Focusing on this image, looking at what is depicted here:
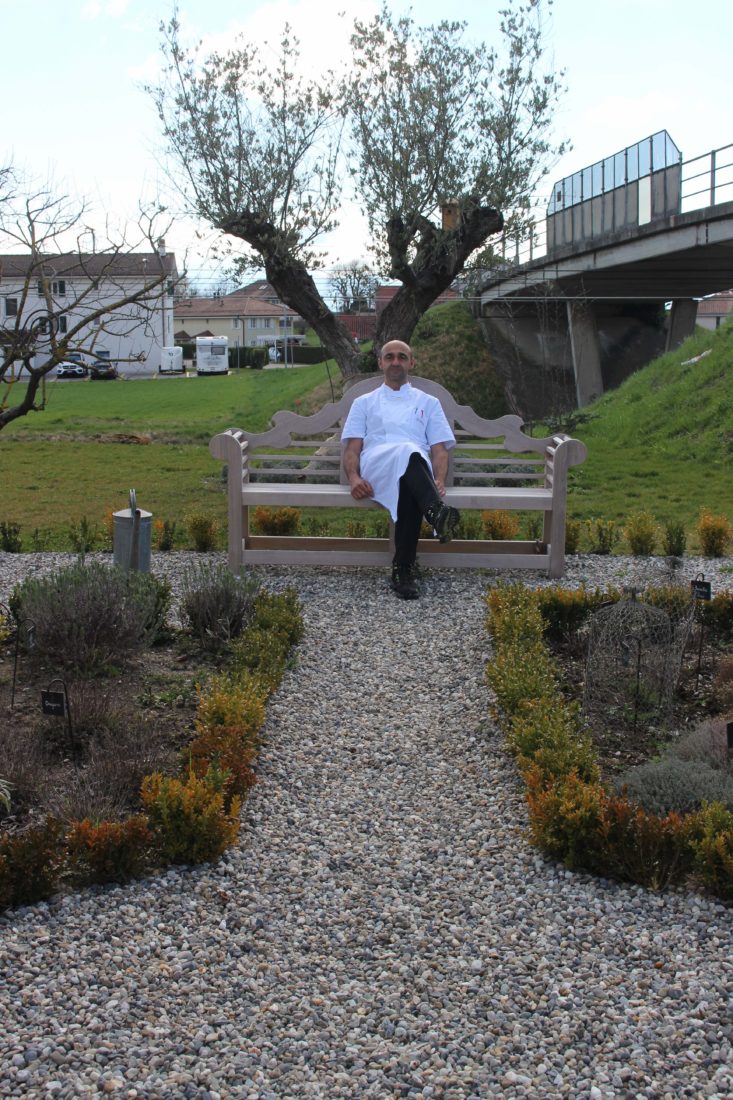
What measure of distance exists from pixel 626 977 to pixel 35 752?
7.69 feet

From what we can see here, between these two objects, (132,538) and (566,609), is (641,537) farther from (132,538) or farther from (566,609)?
(132,538)

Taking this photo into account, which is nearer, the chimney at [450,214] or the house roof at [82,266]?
the house roof at [82,266]

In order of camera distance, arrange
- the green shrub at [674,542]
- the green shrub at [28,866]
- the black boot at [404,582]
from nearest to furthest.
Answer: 1. the green shrub at [28,866]
2. the black boot at [404,582]
3. the green shrub at [674,542]

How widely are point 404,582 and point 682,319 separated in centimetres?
1923

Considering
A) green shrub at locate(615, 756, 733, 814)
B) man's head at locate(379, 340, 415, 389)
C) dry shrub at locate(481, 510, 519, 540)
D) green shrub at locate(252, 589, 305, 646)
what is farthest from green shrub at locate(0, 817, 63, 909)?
dry shrub at locate(481, 510, 519, 540)

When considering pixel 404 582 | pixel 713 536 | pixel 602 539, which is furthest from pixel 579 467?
pixel 404 582

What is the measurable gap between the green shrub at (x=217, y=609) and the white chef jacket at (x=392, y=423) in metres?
1.61

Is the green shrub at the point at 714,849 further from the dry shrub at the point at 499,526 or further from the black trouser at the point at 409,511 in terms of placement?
the dry shrub at the point at 499,526

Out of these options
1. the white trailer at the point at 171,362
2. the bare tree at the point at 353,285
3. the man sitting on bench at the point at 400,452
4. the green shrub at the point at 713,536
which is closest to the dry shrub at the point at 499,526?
the man sitting on bench at the point at 400,452

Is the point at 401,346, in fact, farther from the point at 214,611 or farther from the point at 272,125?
the point at 272,125

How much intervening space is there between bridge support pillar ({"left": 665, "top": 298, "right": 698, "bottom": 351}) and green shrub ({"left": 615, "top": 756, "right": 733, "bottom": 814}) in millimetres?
Result: 21624

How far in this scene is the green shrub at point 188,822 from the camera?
11.9 ft

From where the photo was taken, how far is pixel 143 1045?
2770 mm

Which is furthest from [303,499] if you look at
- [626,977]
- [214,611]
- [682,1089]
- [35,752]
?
[682,1089]
